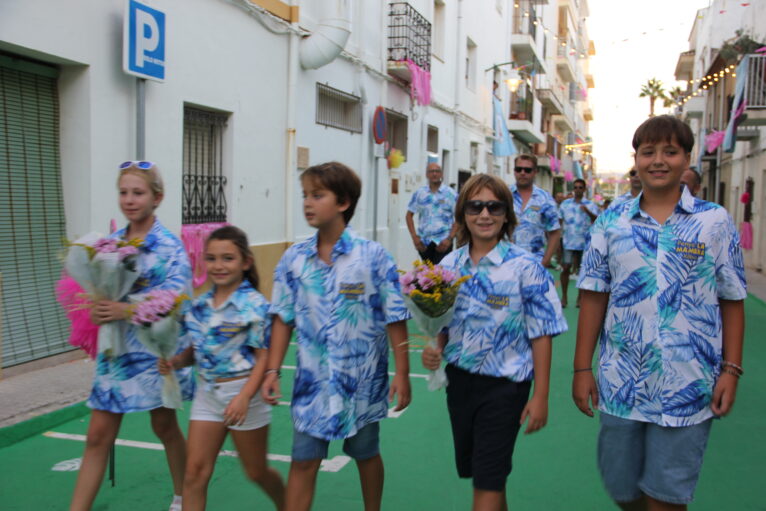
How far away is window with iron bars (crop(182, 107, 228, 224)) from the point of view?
Answer: 9.17 metres

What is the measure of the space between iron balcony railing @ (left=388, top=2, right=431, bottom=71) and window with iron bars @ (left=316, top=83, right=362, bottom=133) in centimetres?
198

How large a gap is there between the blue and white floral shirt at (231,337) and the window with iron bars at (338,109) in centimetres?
940

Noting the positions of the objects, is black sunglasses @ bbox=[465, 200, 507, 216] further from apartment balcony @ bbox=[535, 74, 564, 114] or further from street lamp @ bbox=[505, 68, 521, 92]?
apartment balcony @ bbox=[535, 74, 564, 114]

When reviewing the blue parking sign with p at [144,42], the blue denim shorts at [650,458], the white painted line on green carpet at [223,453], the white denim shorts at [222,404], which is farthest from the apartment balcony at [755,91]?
the white denim shorts at [222,404]

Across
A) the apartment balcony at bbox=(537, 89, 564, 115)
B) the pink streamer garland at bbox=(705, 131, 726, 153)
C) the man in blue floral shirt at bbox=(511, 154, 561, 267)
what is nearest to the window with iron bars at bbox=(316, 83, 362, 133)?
the man in blue floral shirt at bbox=(511, 154, 561, 267)

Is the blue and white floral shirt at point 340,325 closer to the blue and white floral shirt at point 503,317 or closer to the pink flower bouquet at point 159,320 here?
the blue and white floral shirt at point 503,317

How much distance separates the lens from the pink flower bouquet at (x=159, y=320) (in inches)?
125

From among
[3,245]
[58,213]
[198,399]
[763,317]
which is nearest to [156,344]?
[198,399]

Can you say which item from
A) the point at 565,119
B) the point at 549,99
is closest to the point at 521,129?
the point at 549,99

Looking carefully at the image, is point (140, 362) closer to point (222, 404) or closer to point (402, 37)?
point (222, 404)

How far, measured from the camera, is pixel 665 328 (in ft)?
9.14

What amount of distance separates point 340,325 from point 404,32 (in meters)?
13.4

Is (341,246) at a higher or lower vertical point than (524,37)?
lower

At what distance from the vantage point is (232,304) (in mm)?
3289
